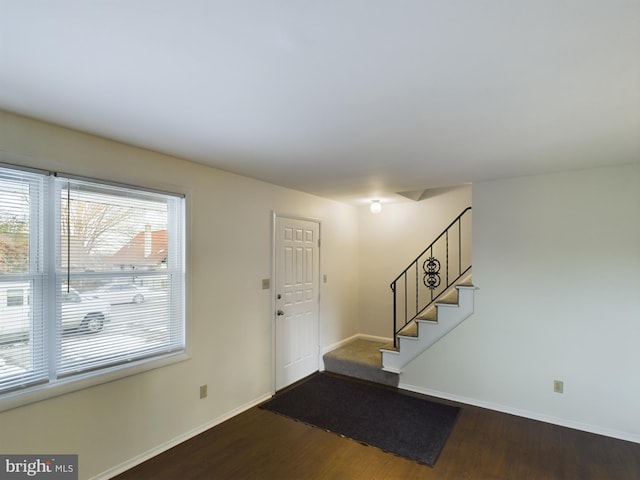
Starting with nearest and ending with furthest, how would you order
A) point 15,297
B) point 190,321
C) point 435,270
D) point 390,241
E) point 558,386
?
1. point 15,297
2. point 190,321
3. point 558,386
4. point 435,270
5. point 390,241

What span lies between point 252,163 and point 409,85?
5.74 feet

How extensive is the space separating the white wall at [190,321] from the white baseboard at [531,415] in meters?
1.85

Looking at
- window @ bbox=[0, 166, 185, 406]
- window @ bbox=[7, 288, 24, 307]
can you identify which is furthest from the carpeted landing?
window @ bbox=[7, 288, 24, 307]

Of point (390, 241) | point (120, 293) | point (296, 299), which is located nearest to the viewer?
point (120, 293)

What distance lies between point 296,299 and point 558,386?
290 centimetres

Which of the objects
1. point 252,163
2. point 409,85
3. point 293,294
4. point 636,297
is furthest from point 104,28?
point 636,297

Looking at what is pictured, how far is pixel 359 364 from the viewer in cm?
441

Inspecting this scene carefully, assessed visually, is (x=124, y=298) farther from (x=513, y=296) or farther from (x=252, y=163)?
Result: (x=513, y=296)

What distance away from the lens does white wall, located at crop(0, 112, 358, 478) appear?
6.95 ft

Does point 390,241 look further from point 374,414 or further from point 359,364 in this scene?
point 374,414

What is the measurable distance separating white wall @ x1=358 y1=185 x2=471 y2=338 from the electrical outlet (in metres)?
2.41

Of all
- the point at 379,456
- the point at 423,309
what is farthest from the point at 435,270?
the point at 379,456

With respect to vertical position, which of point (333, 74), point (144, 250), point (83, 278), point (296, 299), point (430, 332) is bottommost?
point (430, 332)

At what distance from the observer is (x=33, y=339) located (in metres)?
2.08
